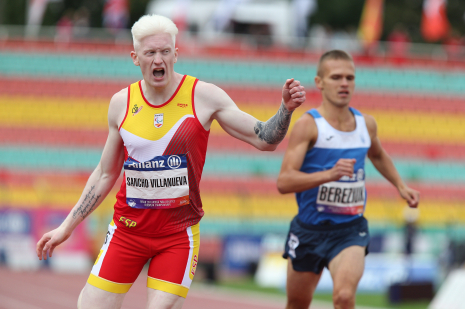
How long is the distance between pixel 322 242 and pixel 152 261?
168 centimetres

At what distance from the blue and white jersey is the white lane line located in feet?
24.1

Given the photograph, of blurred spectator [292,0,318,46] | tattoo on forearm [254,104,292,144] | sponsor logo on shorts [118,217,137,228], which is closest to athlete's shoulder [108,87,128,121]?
sponsor logo on shorts [118,217,137,228]

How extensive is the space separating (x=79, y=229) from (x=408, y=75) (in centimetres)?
1644

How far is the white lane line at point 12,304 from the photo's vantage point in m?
11.5

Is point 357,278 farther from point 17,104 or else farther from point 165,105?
point 17,104

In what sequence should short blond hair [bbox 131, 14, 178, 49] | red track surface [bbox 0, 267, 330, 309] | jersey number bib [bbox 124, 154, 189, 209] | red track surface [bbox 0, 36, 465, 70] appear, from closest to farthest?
short blond hair [bbox 131, 14, 178, 49] < jersey number bib [bbox 124, 154, 189, 209] < red track surface [bbox 0, 267, 330, 309] < red track surface [bbox 0, 36, 465, 70]

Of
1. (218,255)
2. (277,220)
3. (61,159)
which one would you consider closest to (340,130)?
(218,255)

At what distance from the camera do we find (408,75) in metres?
28.5

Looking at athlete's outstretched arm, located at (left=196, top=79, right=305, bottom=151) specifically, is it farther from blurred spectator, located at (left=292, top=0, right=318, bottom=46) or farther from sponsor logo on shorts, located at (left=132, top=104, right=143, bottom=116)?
blurred spectator, located at (left=292, top=0, right=318, bottom=46)

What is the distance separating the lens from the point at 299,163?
548 cm

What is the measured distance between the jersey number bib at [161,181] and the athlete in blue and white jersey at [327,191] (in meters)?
1.27

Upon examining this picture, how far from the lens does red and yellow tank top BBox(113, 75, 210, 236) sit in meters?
4.28

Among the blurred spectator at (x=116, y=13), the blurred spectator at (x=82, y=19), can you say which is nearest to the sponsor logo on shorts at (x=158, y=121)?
the blurred spectator at (x=116, y=13)

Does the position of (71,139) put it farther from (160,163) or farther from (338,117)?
(160,163)
